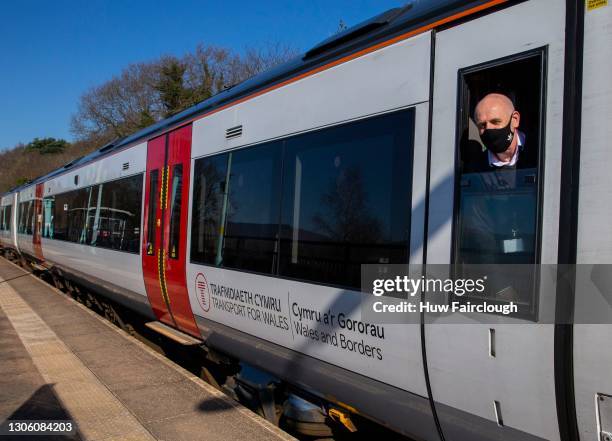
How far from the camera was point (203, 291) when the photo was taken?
5141 millimetres

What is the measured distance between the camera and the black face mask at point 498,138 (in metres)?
2.43

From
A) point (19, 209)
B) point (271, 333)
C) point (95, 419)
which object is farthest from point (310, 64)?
point (19, 209)

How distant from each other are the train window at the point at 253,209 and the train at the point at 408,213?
2 centimetres

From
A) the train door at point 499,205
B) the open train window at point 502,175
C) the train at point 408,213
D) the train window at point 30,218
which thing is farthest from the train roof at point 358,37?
the train window at point 30,218

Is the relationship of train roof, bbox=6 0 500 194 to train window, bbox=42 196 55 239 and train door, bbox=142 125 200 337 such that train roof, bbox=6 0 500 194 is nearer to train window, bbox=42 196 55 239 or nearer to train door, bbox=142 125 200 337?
train door, bbox=142 125 200 337

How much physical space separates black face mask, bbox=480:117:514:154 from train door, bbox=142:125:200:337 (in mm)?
3714

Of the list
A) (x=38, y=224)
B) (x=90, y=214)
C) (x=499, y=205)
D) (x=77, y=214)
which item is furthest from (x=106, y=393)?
(x=38, y=224)

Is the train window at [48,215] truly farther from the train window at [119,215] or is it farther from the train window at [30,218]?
the train window at [119,215]

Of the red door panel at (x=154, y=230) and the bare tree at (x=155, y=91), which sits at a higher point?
the bare tree at (x=155, y=91)

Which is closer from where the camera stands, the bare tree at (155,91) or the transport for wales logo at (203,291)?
Result: the transport for wales logo at (203,291)

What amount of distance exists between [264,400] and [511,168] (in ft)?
9.83

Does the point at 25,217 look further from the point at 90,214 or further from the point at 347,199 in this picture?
the point at 347,199

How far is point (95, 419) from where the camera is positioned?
442cm

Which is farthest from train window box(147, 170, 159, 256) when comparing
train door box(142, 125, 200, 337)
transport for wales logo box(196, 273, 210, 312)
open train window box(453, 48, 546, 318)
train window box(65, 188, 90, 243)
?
open train window box(453, 48, 546, 318)
